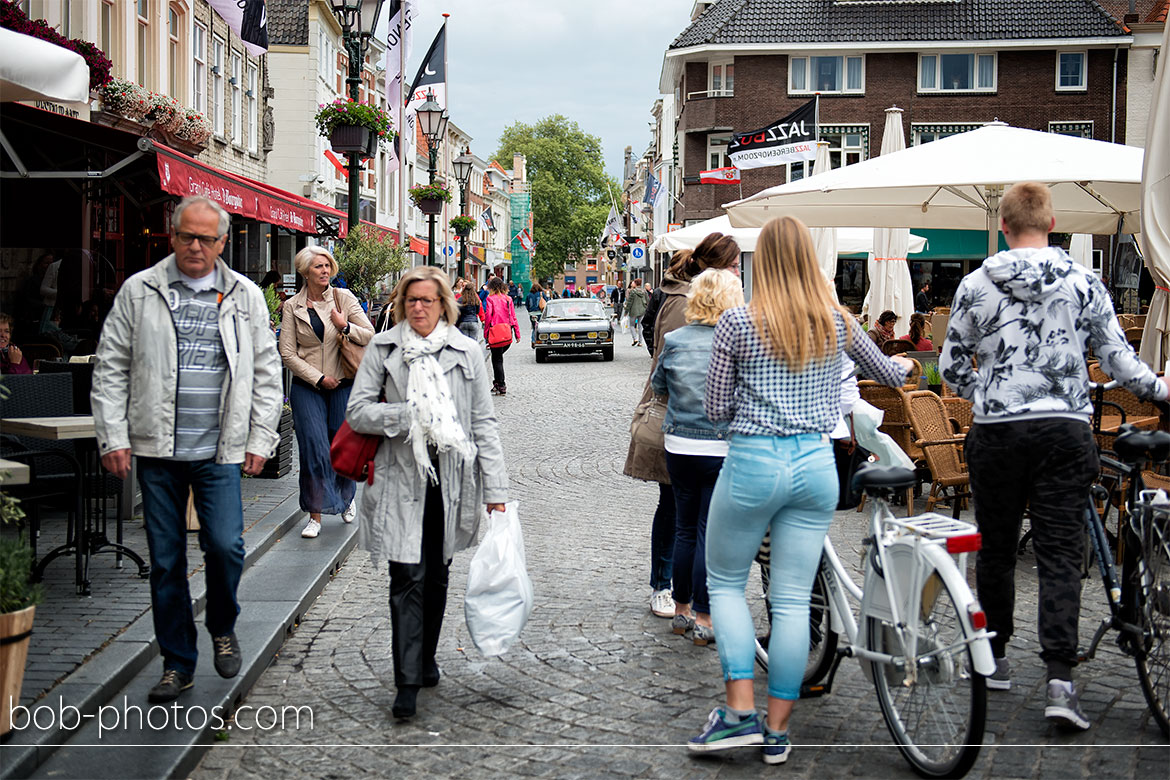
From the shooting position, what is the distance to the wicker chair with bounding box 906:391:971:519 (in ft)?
25.1

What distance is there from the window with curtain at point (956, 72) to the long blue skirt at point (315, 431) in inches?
1576

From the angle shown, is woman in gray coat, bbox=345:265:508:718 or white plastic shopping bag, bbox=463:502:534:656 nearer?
woman in gray coat, bbox=345:265:508:718

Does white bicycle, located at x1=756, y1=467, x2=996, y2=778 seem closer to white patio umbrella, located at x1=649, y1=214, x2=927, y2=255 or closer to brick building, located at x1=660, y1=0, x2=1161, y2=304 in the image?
white patio umbrella, located at x1=649, y1=214, x2=927, y2=255

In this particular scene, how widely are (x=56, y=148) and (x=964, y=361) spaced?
9.76m

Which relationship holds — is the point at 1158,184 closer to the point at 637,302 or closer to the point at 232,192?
the point at 232,192

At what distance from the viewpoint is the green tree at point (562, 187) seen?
109750 mm

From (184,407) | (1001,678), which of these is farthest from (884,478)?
(184,407)

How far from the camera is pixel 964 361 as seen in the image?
14.9ft

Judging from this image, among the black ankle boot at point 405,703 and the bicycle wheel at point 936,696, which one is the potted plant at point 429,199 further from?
the bicycle wheel at point 936,696

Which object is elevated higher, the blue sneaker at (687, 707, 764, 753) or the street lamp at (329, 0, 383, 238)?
the street lamp at (329, 0, 383, 238)

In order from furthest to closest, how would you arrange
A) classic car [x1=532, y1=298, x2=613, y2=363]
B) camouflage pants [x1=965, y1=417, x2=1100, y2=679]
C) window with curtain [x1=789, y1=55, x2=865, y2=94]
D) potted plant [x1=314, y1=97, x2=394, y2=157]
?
window with curtain [x1=789, y1=55, x2=865, y2=94], classic car [x1=532, y1=298, x2=613, y2=363], potted plant [x1=314, y1=97, x2=394, y2=157], camouflage pants [x1=965, y1=417, x2=1100, y2=679]

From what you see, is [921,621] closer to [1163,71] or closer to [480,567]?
[480,567]

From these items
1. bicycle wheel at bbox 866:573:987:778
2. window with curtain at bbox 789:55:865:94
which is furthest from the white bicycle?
window with curtain at bbox 789:55:865:94

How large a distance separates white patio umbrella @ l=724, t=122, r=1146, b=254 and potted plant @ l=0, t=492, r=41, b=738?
689 centimetres
